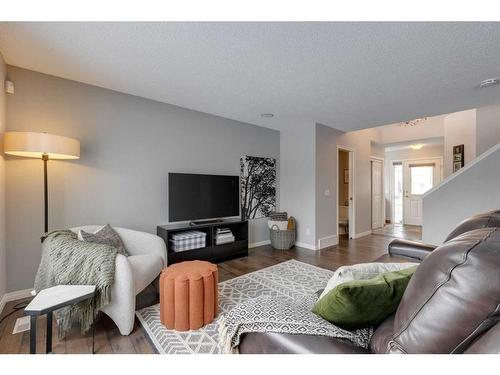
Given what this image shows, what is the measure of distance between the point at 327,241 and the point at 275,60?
339 centimetres

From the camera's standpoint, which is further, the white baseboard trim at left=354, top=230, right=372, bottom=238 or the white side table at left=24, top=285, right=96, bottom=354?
the white baseboard trim at left=354, top=230, right=372, bottom=238

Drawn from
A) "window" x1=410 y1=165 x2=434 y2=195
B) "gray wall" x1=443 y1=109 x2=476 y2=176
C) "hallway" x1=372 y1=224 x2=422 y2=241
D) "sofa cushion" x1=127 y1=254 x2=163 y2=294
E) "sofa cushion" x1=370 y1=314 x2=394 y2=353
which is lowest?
"hallway" x1=372 y1=224 x2=422 y2=241

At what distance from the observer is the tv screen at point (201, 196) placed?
3.21 m

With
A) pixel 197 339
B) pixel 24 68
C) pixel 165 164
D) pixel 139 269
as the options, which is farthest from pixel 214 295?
pixel 24 68

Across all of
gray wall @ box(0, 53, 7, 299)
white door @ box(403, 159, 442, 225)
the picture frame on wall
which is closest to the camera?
gray wall @ box(0, 53, 7, 299)

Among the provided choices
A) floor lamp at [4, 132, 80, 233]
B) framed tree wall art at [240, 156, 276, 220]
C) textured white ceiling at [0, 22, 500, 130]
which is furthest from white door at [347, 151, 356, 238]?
floor lamp at [4, 132, 80, 233]

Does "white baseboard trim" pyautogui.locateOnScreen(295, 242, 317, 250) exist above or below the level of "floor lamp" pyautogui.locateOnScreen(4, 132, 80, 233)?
below

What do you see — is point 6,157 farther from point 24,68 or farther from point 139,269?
point 139,269

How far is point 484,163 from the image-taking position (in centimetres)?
316

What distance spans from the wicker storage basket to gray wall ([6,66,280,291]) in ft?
5.22

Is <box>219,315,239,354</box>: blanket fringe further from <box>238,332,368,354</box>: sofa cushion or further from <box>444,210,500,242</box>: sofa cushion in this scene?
<box>444,210,500,242</box>: sofa cushion

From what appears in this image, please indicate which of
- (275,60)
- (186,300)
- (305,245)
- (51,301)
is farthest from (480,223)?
(305,245)

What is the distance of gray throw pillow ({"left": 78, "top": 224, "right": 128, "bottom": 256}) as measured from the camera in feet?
6.88
